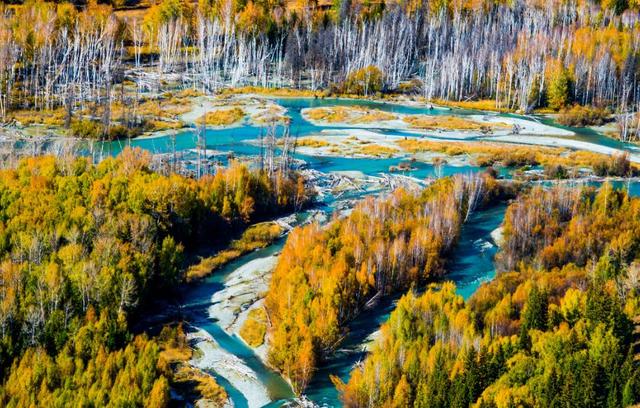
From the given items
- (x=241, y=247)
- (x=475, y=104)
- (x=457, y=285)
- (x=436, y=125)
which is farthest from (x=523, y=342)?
(x=475, y=104)

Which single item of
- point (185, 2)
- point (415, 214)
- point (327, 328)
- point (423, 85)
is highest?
point (185, 2)

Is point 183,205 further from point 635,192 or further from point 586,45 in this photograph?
point 586,45

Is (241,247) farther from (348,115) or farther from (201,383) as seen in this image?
(348,115)

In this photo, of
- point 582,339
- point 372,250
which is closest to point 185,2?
point 372,250

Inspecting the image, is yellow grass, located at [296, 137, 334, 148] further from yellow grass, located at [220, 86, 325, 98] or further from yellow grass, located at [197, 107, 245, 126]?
yellow grass, located at [220, 86, 325, 98]

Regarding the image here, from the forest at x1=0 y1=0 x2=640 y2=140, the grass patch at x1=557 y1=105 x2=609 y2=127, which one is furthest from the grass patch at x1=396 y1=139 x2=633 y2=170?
the grass patch at x1=557 y1=105 x2=609 y2=127

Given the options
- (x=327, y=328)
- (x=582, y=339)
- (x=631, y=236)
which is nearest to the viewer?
(x=582, y=339)
